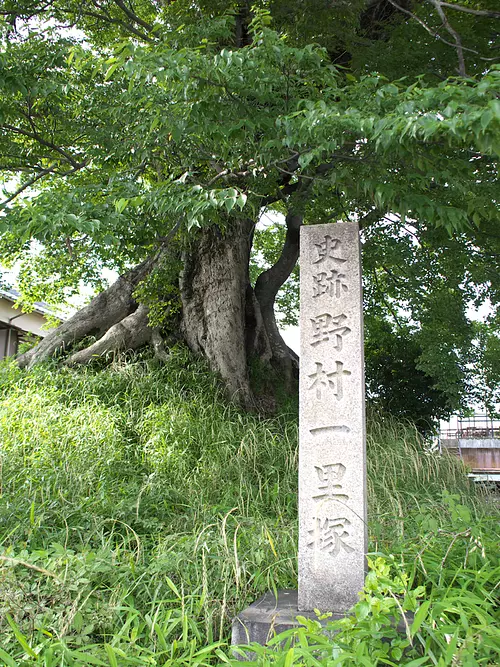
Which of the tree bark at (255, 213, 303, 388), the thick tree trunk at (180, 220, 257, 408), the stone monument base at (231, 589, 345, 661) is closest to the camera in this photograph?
the stone monument base at (231, 589, 345, 661)

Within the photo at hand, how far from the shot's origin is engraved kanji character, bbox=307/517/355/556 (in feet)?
11.6

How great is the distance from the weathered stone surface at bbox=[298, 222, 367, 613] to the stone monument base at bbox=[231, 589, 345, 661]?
0.53 ft

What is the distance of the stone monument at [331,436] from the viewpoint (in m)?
3.48

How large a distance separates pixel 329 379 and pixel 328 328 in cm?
34

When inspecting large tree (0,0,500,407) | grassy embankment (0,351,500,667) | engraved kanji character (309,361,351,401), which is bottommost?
grassy embankment (0,351,500,667)

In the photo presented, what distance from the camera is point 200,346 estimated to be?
356 inches

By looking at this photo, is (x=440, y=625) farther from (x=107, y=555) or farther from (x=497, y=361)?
(x=497, y=361)

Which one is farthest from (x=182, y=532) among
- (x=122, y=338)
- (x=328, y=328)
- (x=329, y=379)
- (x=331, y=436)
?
(x=122, y=338)

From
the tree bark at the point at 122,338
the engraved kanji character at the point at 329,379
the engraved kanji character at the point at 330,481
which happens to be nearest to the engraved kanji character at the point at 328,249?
the engraved kanji character at the point at 329,379

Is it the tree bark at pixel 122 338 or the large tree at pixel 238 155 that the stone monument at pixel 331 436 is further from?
the tree bark at pixel 122 338

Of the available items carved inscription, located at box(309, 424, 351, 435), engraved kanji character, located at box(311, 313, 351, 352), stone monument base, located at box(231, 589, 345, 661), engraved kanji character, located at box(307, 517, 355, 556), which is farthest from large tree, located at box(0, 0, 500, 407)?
stone monument base, located at box(231, 589, 345, 661)

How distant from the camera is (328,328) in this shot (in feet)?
12.3

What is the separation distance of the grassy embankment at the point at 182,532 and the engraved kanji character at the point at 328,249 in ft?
5.97

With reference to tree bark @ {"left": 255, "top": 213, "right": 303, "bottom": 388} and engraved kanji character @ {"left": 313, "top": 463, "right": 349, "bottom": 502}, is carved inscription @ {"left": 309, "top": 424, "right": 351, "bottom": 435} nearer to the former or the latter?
engraved kanji character @ {"left": 313, "top": 463, "right": 349, "bottom": 502}
